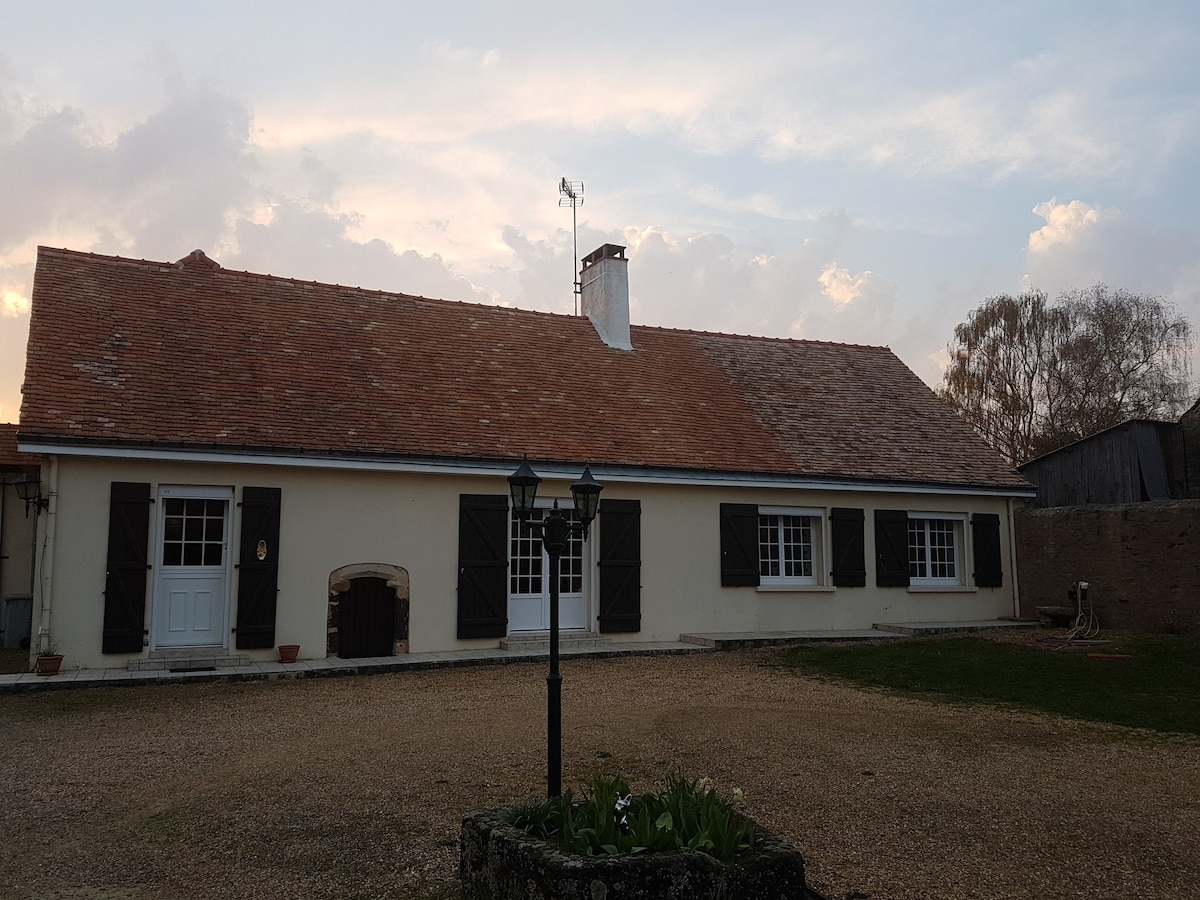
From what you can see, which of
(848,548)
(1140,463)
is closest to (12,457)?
(848,548)

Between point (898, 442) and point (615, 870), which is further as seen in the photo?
point (898, 442)

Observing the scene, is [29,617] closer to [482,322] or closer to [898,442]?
[482,322]

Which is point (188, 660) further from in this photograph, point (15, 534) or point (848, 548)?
point (848, 548)

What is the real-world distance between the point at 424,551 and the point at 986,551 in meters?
9.85

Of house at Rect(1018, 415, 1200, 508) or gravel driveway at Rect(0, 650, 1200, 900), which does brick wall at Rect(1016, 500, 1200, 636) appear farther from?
gravel driveway at Rect(0, 650, 1200, 900)

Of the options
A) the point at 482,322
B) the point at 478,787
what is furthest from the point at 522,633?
the point at 478,787

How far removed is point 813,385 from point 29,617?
13882 mm

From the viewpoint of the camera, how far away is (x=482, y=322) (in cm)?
1606

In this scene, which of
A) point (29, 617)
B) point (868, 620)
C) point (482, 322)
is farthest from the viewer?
point (482, 322)

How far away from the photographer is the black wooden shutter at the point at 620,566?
13328mm

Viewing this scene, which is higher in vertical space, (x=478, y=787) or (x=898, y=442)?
(x=898, y=442)

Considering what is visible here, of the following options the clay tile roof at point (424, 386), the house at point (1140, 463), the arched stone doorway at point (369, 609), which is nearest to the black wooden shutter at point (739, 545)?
the clay tile roof at point (424, 386)

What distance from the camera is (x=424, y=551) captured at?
12336mm

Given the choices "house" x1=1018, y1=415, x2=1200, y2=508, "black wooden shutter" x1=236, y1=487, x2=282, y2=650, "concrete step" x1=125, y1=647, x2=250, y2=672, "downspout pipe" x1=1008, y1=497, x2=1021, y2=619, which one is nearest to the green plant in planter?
"concrete step" x1=125, y1=647, x2=250, y2=672
